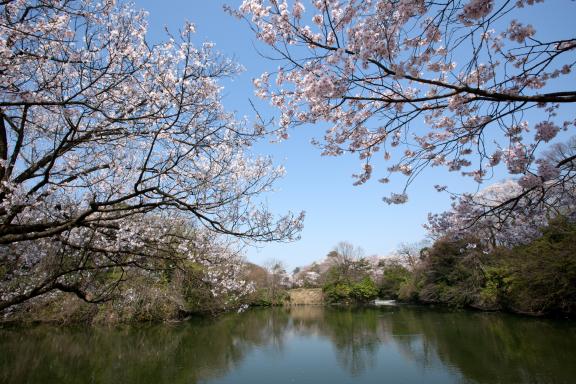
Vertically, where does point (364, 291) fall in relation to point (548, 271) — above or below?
below

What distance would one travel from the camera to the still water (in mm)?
7910

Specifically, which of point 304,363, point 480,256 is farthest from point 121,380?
point 480,256

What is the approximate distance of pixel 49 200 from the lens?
3.85 m

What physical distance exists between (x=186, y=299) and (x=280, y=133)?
53.5ft

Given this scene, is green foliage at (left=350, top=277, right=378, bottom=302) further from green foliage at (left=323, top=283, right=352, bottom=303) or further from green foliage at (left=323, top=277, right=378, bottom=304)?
green foliage at (left=323, top=283, right=352, bottom=303)

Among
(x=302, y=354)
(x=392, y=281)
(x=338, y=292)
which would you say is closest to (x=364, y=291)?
(x=338, y=292)

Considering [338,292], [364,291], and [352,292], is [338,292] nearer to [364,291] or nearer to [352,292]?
[352,292]

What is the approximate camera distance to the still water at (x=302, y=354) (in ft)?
26.0

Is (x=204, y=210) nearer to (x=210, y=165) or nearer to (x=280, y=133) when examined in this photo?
(x=210, y=165)

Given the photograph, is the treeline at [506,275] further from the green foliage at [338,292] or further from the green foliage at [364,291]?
the green foliage at [338,292]

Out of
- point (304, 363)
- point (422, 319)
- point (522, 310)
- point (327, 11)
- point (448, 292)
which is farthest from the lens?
point (448, 292)

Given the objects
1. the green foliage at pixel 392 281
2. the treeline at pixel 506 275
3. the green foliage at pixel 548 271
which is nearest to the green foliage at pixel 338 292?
the green foliage at pixel 392 281

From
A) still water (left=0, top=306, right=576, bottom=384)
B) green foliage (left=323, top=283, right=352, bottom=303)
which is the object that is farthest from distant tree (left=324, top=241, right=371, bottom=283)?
still water (left=0, top=306, right=576, bottom=384)

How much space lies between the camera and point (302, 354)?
10602 millimetres
